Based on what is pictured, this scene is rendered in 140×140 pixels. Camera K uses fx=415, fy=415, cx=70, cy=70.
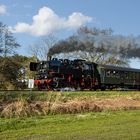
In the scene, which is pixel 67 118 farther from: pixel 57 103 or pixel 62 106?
pixel 57 103

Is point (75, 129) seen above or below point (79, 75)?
below

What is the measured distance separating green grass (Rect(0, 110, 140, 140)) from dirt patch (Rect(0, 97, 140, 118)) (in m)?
2.33

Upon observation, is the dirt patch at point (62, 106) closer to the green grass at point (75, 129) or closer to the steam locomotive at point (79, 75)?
the green grass at point (75, 129)

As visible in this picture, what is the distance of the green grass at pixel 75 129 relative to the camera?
1378cm

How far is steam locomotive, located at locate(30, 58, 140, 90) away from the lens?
37.6 meters

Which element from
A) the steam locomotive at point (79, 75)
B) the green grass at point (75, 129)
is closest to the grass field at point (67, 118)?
the green grass at point (75, 129)

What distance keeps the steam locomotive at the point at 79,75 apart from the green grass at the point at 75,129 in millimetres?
17651

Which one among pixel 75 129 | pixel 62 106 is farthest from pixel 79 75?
pixel 75 129

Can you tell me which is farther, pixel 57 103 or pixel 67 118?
pixel 57 103

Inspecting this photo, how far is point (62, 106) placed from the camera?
74.8 ft

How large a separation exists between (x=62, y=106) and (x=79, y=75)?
17.7 m

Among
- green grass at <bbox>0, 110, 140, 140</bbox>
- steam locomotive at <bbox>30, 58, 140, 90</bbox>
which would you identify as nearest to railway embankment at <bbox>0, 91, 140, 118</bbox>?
green grass at <bbox>0, 110, 140, 140</bbox>

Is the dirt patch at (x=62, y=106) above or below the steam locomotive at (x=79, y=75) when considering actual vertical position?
below

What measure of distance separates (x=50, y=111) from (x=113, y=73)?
76.1 feet
